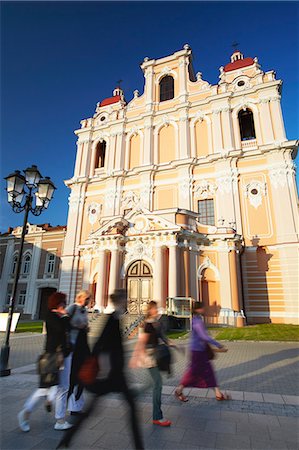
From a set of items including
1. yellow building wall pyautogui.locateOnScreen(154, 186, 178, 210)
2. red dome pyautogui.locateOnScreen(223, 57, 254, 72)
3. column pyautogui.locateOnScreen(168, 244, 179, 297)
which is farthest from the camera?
red dome pyautogui.locateOnScreen(223, 57, 254, 72)

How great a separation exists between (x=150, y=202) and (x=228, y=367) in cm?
1923

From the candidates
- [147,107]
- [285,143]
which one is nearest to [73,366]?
[285,143]

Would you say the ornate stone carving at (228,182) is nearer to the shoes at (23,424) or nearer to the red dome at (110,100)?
the red dome at (110,100)

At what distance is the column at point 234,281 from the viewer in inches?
726

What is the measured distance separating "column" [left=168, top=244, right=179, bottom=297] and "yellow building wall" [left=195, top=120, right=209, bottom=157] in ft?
41.0

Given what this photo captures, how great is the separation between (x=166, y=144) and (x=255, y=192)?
1075 centimetres

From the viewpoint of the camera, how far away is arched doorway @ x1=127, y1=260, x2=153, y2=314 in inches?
758

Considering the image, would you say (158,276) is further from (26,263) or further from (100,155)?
(26,263)

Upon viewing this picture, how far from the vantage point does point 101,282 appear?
63.5ft

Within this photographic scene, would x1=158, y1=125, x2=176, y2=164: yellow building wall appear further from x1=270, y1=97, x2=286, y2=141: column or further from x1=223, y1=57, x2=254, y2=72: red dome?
x1=270, y1=97, x2=286, y2=141: column

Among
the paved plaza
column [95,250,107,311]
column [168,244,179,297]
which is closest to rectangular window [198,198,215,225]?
column [168,244,179,297]

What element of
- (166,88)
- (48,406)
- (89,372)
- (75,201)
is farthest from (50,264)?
(89,372)

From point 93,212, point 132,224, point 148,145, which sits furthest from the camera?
point 148,145

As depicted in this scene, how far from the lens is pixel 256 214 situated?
22.3m
